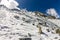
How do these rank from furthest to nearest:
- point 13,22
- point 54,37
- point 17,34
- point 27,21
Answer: point 27,21 < point 13,22 < point 54,37 < point 17,34

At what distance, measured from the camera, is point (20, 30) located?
15141 mm

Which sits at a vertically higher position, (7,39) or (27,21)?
(27,21)

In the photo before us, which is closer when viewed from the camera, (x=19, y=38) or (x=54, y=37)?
(x=19, y=38)

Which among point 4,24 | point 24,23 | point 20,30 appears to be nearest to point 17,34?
point 20,30

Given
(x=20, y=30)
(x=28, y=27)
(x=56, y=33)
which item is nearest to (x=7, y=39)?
(x=20, y=30)

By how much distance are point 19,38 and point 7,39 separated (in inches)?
26.4

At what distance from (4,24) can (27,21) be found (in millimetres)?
2844

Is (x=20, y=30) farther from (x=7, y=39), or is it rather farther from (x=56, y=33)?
(x=56, y=33)

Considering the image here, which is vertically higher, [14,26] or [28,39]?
[14,26]

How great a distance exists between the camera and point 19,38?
13.6 metres

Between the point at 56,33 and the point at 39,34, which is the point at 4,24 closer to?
the point at 39,34

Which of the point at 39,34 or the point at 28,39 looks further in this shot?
the point at 39,34

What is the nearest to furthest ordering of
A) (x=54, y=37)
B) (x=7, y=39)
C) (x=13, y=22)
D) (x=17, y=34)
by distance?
Answer: (x=7, y=39) → (x=17, y=34) → (x=54, y=37) → (x=13, y=22)

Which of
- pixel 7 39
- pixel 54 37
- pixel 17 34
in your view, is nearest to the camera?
pixel 7 39
